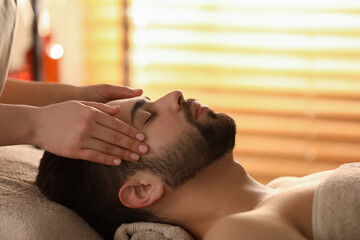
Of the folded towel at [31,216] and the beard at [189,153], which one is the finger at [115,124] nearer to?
the beard at [189,153]

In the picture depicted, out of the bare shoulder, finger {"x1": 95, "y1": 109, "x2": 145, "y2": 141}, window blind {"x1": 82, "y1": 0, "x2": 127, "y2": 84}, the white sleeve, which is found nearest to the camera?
the bare shoulder

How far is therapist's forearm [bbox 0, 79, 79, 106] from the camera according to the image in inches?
73.0

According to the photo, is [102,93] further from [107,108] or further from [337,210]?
[337,210]

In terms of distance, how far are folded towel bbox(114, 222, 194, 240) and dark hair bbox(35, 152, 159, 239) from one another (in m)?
0.09

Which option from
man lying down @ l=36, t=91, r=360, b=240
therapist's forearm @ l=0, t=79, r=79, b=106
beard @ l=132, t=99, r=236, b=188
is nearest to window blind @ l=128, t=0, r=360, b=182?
therapist's forearm @ l=0, t=79, r=79, b=106

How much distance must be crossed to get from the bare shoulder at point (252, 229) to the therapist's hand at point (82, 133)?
0.35 metres

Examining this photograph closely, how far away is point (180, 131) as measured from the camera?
1494mm

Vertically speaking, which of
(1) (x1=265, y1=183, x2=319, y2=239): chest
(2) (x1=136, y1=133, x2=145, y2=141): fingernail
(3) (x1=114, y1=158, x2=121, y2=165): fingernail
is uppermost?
(2) (x1=136, y1=133, x2=145, y2=141): fingernail

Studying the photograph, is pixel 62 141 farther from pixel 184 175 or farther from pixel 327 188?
pixel 327 188

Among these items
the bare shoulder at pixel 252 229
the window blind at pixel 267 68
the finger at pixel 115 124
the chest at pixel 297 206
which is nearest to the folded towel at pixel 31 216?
the finger at pixel 115 124

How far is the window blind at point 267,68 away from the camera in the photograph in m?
3.75

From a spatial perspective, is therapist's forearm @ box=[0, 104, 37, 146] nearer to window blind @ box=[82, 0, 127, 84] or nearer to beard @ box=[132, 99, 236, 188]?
beard @ box=[132, 99, 236, 188]

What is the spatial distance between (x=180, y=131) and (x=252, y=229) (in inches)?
15.6

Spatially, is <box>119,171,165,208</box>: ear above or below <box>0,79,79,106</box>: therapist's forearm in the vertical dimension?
below
